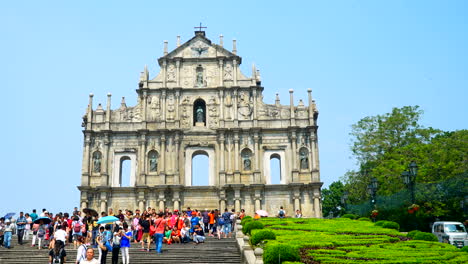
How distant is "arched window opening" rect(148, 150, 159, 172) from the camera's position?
39.8m

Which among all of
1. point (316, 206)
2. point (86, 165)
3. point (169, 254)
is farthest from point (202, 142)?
point (169, 254)

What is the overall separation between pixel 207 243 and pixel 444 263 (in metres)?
11.6

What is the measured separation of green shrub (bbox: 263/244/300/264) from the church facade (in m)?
24.5

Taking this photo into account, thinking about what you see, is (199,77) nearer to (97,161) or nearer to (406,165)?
(97,161)

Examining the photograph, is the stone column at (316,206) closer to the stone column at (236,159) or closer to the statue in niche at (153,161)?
the stone column at (236,159)

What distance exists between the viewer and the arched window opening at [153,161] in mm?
39816

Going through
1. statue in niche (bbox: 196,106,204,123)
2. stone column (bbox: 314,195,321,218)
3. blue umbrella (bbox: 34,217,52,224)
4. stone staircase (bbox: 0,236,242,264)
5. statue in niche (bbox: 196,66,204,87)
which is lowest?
stone staircase (bbox: 0,236,242,264)

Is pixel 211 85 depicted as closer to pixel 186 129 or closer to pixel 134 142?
pixel 186 129

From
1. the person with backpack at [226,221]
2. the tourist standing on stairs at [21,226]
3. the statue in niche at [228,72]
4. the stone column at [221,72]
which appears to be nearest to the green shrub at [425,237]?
the person with backpack at [226,221]

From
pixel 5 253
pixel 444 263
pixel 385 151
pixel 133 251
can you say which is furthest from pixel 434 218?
pixel 5 253

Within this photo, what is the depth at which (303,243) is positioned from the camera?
1767 centimetres

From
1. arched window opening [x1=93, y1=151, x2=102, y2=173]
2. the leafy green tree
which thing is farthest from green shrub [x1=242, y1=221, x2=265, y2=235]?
the leafy green tree

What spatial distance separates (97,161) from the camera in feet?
131

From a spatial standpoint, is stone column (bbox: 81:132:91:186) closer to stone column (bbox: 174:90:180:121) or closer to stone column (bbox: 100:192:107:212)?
stone column (bbox: 100:192:107:212)
